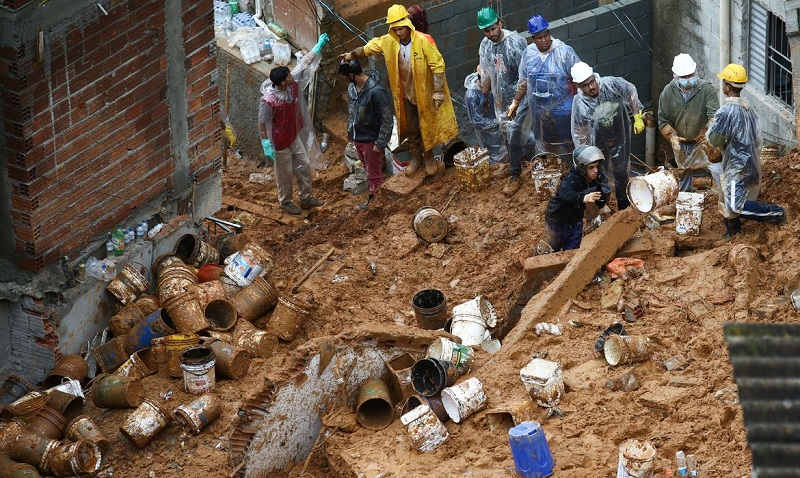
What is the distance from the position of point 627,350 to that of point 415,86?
4.76 metres

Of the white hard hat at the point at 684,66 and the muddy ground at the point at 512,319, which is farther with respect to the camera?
the white hard hat at the point at 684,66

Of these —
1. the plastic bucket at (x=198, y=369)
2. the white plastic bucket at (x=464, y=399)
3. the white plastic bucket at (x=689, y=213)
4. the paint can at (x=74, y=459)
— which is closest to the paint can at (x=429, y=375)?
the white plastic bucket at (x=464, y=399)

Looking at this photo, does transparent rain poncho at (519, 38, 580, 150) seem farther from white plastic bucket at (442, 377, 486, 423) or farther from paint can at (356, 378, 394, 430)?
white plastic bucket at (442, 377, 486, 423)

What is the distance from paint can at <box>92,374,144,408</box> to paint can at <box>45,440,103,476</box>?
2.07ft

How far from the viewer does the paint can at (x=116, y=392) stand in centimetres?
1042

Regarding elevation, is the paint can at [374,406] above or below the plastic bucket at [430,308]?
above

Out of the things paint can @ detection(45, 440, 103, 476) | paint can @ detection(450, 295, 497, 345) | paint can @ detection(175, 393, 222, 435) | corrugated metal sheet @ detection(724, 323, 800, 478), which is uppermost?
corrugated metal sheet @ detection(724, 323, 800, 478)

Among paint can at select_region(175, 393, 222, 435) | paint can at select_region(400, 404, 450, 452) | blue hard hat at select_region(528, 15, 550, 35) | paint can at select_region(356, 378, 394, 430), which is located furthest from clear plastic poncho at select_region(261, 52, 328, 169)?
paint can at select_region(400, 404, 450, 452)

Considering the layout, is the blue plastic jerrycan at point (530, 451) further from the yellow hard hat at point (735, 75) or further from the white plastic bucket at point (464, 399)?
the yellow hard hat at point (735, 75)

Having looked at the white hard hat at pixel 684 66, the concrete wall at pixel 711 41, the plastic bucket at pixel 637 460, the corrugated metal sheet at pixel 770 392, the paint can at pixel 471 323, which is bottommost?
the concrete wall at pixel 711 41

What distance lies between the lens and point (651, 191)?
1060cm

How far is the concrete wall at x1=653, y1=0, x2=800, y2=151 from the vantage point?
12883mm

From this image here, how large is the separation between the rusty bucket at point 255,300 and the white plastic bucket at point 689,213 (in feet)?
12.8

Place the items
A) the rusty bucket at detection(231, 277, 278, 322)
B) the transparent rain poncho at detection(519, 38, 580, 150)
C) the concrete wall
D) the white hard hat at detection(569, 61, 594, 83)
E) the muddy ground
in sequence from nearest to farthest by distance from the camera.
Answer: the muddy ground < the white hard hat at detection(569, 61, 594, 83) < the rusty bucket at detection(231, 277, 278, 322) < the transparent rain poncho at detection(519, 38, 580, 150) < the concrete wall
